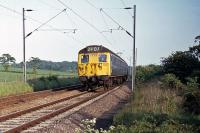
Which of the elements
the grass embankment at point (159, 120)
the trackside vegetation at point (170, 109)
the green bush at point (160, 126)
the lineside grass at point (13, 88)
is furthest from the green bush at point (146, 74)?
the green bush at point (160, 126)

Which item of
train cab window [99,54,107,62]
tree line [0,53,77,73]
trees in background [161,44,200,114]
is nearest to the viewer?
trees in background [161,44,200,114]

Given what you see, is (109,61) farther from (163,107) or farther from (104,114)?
(163,107)

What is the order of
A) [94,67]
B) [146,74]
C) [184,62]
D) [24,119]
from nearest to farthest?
[24,119] → [184,62] → [94,67] → [146,74]

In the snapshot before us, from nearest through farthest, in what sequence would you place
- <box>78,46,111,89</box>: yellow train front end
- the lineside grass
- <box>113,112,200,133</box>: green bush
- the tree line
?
<box>113,112,200,133</box>: green bush → the lineside grass → <box>78,46,111,89</box>: yellow train front end → the tree line

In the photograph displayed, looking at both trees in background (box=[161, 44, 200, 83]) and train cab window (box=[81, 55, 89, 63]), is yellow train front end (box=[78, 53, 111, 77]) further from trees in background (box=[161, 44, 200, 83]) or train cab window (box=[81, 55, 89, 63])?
trees in background (box=[161, 44, 200, 83])

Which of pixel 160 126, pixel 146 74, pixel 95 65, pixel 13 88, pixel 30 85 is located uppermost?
pixel 95 65

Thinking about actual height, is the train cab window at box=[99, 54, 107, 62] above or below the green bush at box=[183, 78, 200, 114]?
above

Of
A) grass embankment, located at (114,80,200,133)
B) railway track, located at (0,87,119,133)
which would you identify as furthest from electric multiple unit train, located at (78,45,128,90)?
grass embankment, located at (114,80,200,133)

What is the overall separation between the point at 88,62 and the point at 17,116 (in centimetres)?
1700

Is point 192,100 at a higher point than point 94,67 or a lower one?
lower

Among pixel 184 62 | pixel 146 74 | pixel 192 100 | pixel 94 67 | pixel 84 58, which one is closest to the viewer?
pixel 192 100

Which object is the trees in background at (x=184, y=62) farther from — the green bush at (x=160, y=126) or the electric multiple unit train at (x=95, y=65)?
the green bush at (x=160, y=126)

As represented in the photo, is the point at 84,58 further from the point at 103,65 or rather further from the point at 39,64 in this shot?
the point at 39,64

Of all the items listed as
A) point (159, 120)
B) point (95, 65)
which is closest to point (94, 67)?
point (95, 65)
